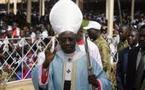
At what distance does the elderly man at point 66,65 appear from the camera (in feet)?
12.8

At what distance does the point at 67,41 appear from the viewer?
3867 mm

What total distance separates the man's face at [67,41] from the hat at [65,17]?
48 mm

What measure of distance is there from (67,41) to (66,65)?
25cm

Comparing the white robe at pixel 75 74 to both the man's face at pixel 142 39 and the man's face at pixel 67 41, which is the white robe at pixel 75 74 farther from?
the man's face at pixel 142 39

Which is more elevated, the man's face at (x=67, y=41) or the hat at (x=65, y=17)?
the hat at (x=65, y=17)

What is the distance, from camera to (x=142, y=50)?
5172 millimetres

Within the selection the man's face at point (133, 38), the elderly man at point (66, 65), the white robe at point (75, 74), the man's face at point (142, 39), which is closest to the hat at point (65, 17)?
the elderly man at point (66, 65)

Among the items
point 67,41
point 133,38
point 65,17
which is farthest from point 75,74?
point 133,38

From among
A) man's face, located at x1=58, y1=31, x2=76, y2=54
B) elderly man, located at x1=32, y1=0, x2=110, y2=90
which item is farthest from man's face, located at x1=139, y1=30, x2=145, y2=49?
man's face, located at x1=58, y1=31, x2=76, y2=54

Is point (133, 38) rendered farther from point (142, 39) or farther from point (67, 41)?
point (67, 41)

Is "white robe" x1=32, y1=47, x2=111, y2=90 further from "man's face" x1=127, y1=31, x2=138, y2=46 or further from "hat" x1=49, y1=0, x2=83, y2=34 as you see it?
"man's face" x1=127, y1=31, x2=138, y2=46

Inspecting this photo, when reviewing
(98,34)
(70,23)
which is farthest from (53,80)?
(98,34)

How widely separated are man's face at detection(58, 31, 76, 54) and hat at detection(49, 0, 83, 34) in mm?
48

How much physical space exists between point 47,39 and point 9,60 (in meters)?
1.44
